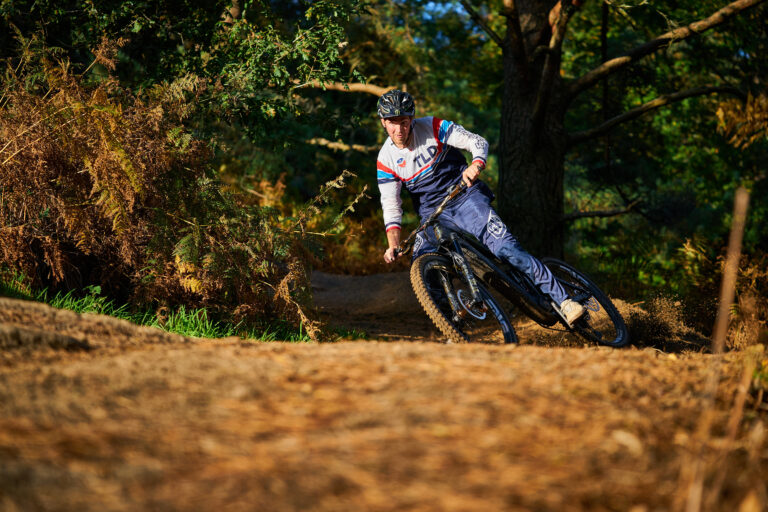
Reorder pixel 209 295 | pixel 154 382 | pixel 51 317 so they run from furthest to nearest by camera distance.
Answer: pixel 209 295 → pixel 51 317 → pixel 154 382

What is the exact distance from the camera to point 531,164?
9227 millimetres

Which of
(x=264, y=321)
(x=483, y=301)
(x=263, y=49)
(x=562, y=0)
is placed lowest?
(x=264, y=321)

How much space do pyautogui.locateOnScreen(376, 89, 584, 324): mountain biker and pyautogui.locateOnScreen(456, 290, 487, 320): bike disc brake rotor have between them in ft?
1.53

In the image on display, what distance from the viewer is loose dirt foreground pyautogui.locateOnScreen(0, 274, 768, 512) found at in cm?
213

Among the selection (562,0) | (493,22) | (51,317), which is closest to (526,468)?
(51,317)

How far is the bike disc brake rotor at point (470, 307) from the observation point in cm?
589

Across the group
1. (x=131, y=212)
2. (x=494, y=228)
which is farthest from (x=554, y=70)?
(x=131, y=212)

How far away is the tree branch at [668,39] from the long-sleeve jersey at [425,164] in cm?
360

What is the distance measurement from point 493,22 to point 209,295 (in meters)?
14.7

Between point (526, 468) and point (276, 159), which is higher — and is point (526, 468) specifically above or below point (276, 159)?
below

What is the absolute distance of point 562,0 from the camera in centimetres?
821

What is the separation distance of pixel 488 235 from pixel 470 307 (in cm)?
64

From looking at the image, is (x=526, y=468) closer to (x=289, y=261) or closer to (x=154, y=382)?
(x=154, y=382)

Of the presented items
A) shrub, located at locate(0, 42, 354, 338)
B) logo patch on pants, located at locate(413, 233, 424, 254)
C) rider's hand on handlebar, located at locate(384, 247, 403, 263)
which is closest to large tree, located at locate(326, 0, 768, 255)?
logo patch on pants, located at locate(413, 233, 424, 254)
